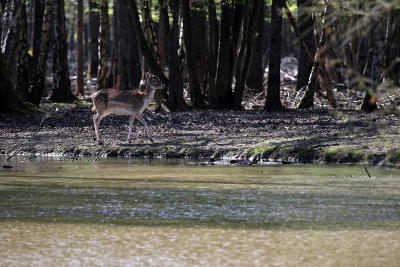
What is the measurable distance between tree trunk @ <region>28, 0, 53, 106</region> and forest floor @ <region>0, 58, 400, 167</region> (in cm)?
146

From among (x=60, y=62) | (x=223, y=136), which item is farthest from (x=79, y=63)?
(x=223, y=136)

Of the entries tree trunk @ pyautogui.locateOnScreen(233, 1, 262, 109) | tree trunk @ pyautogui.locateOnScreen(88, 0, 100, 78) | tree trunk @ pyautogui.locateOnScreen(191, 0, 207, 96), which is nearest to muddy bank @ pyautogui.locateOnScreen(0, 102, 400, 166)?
tree trunk @ pyautogui.locateOnScreen(233, 1, 262, 109)

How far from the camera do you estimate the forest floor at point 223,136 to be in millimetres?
13250

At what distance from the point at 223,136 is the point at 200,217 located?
8996 millimetres

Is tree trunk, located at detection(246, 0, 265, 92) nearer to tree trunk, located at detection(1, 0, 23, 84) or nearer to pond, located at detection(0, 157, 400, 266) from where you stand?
tree trunk, located at detection(1, 0, 23, 84)

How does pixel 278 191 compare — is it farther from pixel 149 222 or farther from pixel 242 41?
pixel 242 41

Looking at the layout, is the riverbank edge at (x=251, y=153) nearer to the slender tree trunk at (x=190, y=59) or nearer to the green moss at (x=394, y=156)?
the green moss at (x=394, y=156)

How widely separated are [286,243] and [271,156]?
762cm

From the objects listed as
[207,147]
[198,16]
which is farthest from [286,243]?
[198,16]

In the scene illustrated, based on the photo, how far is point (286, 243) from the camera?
6.05 metres

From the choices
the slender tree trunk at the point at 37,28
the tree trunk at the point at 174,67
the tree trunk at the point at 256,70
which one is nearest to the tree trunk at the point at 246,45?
the tree trunk at the point at 174,67

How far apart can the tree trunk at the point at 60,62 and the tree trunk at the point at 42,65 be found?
136cm

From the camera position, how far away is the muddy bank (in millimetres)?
13266

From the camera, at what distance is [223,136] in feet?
53.4
